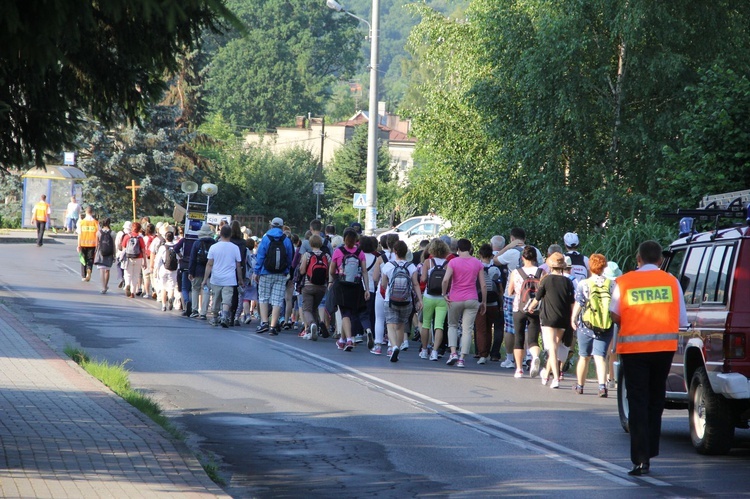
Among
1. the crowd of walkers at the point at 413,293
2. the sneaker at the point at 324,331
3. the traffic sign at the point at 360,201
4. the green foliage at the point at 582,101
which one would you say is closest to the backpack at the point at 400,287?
the crowd of walkers at the point at 413,293

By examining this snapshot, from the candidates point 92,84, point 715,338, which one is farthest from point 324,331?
point 92,84

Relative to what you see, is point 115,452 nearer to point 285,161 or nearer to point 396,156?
point 285,161

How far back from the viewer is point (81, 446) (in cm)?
866

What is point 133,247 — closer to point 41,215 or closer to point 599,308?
point 599,308

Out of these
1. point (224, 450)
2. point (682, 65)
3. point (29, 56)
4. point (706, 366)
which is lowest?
point (224, 450)

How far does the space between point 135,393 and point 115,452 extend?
3.32 meters

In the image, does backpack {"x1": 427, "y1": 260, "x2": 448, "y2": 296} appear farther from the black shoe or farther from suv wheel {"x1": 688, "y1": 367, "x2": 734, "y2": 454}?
the black shoe

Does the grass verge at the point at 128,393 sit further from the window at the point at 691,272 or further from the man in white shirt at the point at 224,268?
the man in white shirt at the point at 224,268

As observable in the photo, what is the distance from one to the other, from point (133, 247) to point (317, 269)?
7.52 metres

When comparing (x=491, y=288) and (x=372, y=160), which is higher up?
(x=372, y=160)

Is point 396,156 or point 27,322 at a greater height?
point 396,156

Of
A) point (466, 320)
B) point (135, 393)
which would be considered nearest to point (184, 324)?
point (466, 320)

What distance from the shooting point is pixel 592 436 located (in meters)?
10.8

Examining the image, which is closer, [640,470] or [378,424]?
[640,470]
